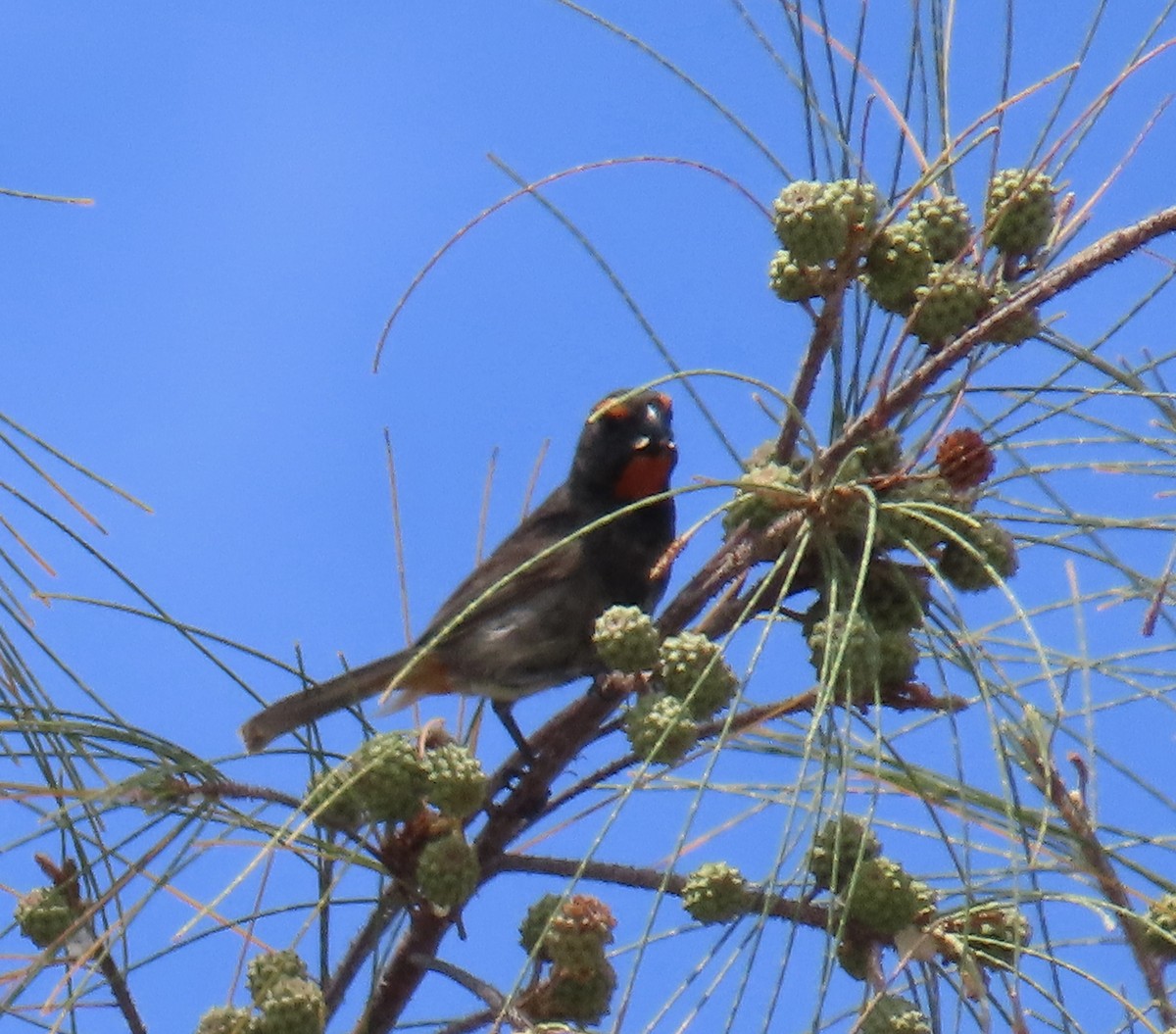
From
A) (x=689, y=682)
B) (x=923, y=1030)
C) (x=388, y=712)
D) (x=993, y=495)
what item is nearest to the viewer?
(x=923, y=1030)

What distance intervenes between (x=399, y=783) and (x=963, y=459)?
83cm

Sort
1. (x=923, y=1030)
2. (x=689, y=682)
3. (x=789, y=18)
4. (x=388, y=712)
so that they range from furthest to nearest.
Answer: (x=388, y=712) → (x=789, y=18) → (x=689, y=682) → (x=923, y=1030)

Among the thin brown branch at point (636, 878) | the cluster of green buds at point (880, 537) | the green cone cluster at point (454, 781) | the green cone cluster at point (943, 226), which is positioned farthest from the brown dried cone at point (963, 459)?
the green cone cluster at point (454, 781)

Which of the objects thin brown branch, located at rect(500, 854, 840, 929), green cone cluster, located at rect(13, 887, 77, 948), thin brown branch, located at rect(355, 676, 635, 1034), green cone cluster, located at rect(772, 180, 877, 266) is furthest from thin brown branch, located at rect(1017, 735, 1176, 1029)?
green cone cluster, located at rect(13, 887, 77, 948)

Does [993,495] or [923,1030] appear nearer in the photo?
[923,1030]

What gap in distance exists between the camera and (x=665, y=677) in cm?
218

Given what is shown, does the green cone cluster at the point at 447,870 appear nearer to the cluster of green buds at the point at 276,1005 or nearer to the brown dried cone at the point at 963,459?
the cluster of green buds at the point at 276,1005

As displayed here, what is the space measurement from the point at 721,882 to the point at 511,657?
89.9 inches

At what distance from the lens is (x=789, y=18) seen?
2473 millimetres

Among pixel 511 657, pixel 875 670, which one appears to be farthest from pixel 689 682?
pixel 511 657

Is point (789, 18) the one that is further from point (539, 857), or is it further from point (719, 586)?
point (539, 857)

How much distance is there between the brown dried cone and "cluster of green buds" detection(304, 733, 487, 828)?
72 cm

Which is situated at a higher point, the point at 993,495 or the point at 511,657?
the point at 511,657

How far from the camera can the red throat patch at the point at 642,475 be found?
504cm
